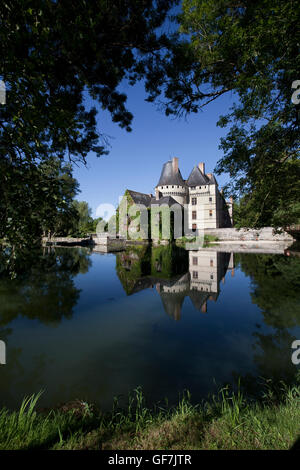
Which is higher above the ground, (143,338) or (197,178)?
(197,178)

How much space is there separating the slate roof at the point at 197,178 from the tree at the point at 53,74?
1487 inches

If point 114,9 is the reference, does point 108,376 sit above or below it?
below

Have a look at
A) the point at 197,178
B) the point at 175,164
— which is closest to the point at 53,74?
the point at 197,178

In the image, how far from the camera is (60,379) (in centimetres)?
351

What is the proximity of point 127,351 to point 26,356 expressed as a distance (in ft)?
7.02

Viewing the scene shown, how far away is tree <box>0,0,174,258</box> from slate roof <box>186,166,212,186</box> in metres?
37.8

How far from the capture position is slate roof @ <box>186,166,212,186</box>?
4081cm

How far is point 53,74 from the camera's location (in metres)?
3.60

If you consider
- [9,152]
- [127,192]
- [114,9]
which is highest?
[127,192]

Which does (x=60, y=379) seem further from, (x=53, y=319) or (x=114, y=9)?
(x=114, y=9)

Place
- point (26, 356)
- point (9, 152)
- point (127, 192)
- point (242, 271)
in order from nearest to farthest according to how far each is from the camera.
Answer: point (9, 152)
point (26, 356)
point (242, 271)
point (127, 192)

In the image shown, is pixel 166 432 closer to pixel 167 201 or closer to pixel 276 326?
pixel 276 326

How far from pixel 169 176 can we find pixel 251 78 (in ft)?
130

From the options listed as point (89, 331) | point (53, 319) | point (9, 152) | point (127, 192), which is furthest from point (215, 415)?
point (127, 192)
